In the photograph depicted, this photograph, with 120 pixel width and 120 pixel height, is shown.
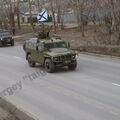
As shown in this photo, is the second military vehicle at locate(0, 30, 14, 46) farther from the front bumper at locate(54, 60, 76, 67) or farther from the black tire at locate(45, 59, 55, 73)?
the front bumper at locate(54, 60, 76, 67)

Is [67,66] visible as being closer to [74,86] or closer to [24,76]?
[24,76]

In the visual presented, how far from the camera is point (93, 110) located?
42.7ft

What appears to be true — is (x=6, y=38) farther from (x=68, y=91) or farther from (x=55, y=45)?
(x=68, y=91)

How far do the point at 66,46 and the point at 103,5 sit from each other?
2028 cm

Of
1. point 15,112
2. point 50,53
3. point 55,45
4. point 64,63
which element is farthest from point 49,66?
point 15,112

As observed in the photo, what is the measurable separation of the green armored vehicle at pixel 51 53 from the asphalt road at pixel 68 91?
525mm

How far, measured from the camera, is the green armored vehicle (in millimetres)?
Answer: 21562

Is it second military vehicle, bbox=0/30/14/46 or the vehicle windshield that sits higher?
the vehicle windshield

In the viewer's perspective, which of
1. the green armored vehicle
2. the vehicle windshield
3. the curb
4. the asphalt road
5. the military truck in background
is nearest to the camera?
the curb

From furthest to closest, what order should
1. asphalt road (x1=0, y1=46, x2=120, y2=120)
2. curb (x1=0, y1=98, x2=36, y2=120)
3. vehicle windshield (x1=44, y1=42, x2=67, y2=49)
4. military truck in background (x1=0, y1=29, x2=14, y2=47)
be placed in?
military truck in background (x1=0, y1=29, x2=14, y2=47) → vehicle windshield (x1=44, y1=42, x2=67, y2=49) → asphalt road (x1=0, y1=46, x2=120, y2=120) → curb (x1=0, y1=98, x2=36, y2=120)

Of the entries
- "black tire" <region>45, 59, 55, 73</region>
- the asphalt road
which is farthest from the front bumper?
the asphalt road

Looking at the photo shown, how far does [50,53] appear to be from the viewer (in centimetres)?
2184

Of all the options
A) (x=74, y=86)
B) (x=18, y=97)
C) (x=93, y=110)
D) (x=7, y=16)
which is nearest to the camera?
(x=93, y=110)

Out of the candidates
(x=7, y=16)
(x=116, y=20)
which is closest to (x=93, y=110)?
(x=116, y=20)
